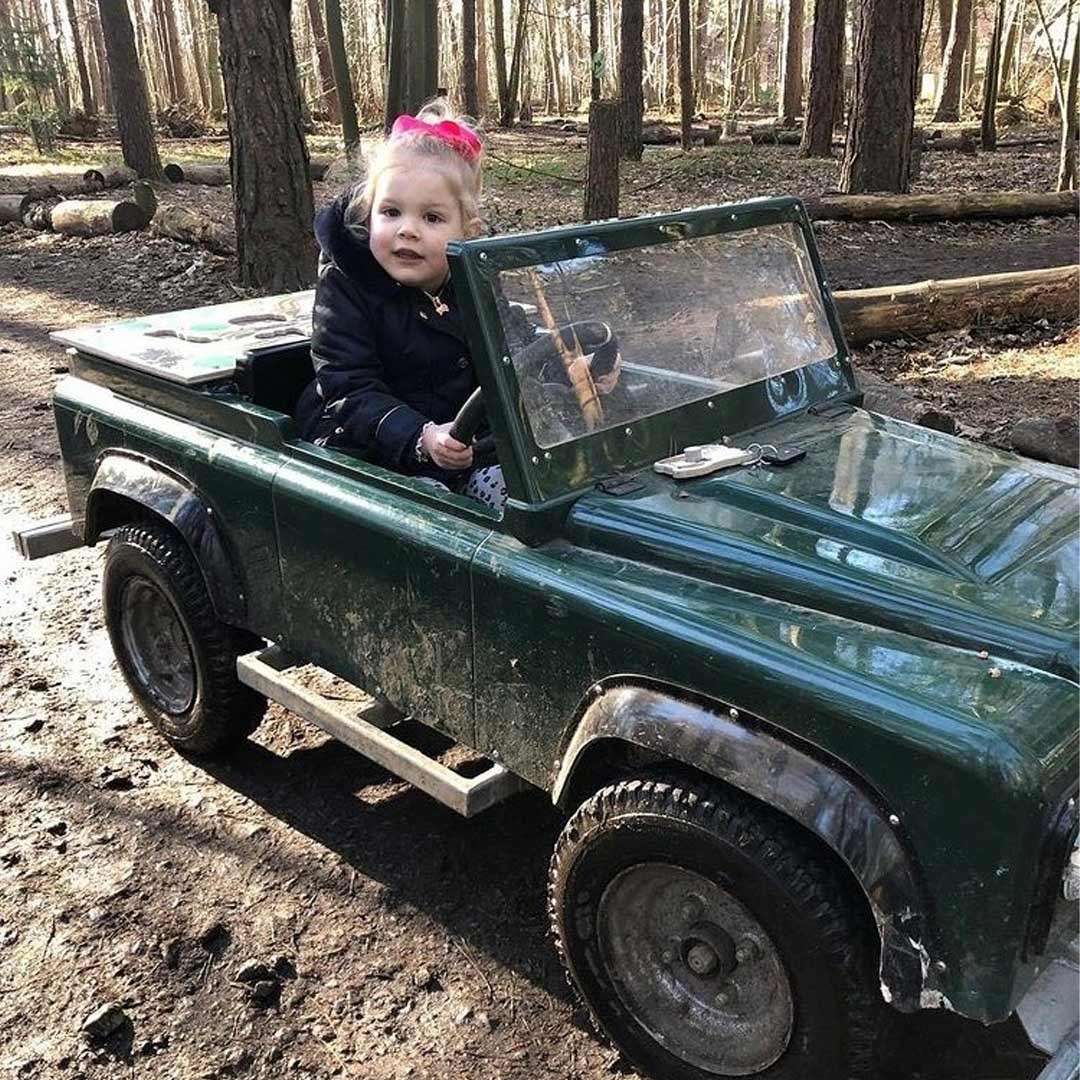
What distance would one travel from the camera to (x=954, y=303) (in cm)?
749

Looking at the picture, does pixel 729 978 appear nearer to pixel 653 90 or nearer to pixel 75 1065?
pixel 75 1065

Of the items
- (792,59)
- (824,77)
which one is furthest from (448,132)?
(792,59)

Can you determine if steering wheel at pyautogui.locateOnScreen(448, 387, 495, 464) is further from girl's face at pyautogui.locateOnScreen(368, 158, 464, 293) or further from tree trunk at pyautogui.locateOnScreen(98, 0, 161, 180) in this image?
tree trunk at pyautogui.locateOnScreen(98, 0, 161, 180)

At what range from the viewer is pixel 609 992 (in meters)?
2.38

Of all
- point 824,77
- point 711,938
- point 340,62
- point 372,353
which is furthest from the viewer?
point 824,77

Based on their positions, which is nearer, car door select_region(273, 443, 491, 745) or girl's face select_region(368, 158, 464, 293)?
car door select_region(273, 443, 491, 745)

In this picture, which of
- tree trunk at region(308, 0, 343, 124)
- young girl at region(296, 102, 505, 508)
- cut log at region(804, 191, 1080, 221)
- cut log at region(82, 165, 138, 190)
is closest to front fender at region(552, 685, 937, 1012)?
young girl at region(296, 102, 505, 508)

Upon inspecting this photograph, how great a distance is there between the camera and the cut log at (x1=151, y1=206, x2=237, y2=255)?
10547mm

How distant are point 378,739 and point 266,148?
6.35 m

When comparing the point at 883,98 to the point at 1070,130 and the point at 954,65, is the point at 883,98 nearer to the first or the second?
the point at 1070,130

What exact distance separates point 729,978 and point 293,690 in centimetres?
134

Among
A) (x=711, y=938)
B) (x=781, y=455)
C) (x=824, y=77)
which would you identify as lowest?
(x=711, y=938)

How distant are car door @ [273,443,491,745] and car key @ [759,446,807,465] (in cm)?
67

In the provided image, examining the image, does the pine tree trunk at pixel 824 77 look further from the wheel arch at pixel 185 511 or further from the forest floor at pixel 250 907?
the wheel arch at pixel 185 511
